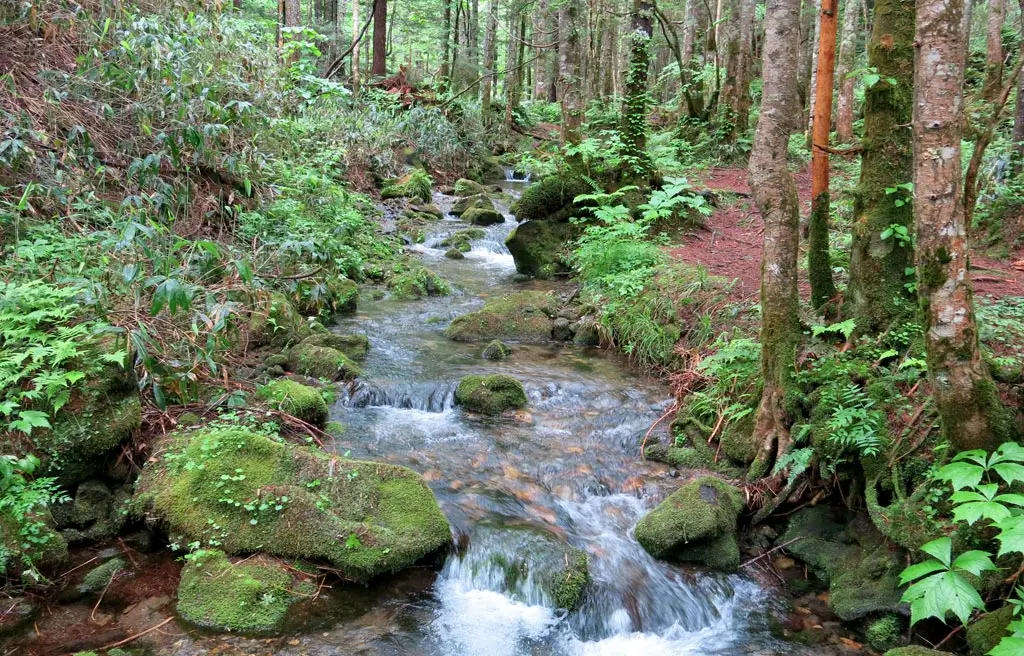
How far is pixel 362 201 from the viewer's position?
42.4 feet

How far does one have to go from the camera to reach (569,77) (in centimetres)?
1314

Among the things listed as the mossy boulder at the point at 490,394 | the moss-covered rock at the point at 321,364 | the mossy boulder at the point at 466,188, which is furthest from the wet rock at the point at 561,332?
the mossy boulder at the point at 466,188

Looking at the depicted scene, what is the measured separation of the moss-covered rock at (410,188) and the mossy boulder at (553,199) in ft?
15.5

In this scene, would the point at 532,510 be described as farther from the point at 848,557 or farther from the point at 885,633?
the point at 885,633

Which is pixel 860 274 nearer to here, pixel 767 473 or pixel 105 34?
pixel 767 473

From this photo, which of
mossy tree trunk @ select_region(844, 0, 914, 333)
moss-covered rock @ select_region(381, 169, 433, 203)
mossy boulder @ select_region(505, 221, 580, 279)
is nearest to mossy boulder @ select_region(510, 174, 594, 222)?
mossy boulder @ select_region(505, 221, 580, 279)

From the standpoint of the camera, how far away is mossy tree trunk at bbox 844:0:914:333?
17.6ft

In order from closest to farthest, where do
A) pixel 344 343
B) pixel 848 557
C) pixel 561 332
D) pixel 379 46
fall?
pixel 848 557 → pixel 344 343 → pixel 561 332 → pixel 379 46

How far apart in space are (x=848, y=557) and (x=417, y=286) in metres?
7.99

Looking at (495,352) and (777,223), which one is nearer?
(777,223)

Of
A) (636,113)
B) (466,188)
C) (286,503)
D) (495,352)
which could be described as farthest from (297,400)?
(466,188)

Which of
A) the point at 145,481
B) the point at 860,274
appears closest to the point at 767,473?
the point at 860,274

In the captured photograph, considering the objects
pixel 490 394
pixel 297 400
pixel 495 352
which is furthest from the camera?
pixel 495 352

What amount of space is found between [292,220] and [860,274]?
22.6ft
